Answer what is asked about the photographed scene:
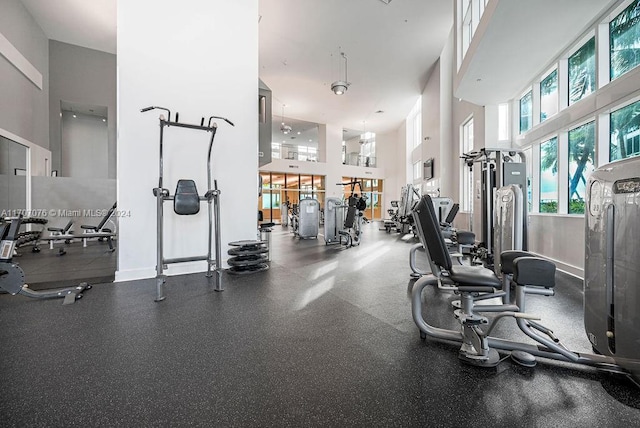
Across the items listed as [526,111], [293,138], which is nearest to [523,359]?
[526,111]

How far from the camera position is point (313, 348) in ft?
6.17

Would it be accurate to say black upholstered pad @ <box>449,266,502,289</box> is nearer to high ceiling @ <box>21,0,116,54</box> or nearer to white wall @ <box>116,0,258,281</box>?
white wall @ <box>116,0,258,281</box>

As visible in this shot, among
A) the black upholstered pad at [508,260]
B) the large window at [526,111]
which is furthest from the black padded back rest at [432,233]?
the large window at [526,111]

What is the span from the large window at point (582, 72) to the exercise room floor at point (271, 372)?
3189 millimetres

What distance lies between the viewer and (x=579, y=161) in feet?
13.5

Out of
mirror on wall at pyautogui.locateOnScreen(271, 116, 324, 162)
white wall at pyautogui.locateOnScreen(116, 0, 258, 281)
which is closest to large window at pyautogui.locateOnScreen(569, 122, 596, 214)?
white wall at pyautogui.locateOnScreen(116, 0, 258, 281)

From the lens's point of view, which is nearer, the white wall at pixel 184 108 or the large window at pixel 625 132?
the large window at pixel 625 132

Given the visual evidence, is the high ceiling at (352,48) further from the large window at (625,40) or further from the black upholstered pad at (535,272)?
the black upholstered pad at (535,272)

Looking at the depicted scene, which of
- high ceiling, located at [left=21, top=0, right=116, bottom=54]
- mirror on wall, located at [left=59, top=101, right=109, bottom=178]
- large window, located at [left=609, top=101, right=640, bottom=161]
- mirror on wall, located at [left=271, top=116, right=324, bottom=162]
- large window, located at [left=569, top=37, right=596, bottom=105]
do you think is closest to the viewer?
large window, located at [left=609, top=101, right=640, bottom=161]

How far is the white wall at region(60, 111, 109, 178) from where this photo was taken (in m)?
9.09

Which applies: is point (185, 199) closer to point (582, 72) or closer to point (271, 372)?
point (271, 372)

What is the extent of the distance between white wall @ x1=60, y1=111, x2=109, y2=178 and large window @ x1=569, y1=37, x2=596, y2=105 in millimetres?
12340

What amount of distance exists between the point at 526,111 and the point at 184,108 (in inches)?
256

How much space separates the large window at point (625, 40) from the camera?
319 cm
